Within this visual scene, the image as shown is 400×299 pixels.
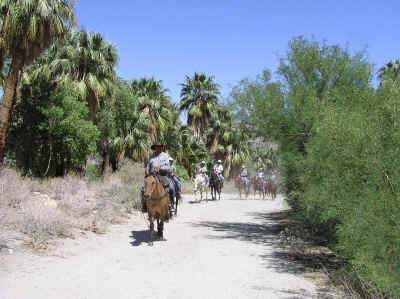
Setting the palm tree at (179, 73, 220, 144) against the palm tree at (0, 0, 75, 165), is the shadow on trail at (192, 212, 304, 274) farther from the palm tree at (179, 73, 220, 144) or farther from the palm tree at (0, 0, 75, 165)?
the palm tree at (179, 73, 220, 144)

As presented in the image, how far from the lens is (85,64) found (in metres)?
23.8

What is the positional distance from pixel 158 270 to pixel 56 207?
567 cm

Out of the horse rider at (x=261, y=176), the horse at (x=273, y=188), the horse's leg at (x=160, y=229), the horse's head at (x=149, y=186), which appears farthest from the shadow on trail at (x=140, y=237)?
the horse rider at (x=261, y=176)

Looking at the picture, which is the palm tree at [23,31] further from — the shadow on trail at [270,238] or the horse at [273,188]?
the horse at [273,188]

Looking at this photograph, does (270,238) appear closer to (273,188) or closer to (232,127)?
(232,127)

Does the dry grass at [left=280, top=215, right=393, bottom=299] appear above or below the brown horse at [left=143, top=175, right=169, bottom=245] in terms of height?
A: below

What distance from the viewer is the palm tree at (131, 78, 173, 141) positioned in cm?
3325

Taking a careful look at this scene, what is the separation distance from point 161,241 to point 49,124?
12346mm

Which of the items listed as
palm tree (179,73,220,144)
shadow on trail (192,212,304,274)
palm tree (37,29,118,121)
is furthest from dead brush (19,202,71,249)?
palm tree (179,73,220,144)

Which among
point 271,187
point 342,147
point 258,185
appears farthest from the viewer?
point 258,185

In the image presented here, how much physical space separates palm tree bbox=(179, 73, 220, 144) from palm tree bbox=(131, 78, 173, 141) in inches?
239

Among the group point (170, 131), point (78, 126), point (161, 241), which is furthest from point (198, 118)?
point (161, 241)

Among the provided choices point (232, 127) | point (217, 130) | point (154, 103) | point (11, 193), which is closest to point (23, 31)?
point (11, 193)

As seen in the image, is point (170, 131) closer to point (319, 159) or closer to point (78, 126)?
point (78, 126)
